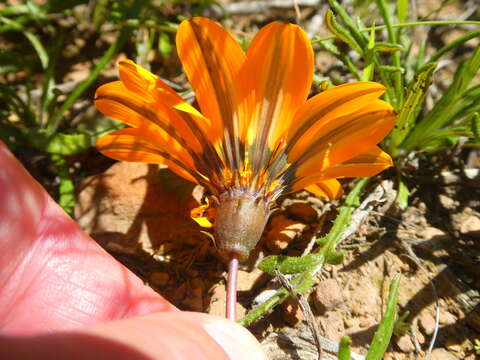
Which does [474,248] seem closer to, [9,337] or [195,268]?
[195,268]

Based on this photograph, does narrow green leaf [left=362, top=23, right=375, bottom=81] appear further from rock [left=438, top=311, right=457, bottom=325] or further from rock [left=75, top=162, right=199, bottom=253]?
rock [left=438, top=311, right=457, bottom=325]

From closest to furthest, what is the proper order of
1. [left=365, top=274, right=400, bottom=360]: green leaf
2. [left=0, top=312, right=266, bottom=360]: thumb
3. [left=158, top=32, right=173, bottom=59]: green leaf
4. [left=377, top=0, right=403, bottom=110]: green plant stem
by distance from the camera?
1. [left=0, top=312, right=266, bottom=360]: thumb
2. [left=365, top=274, right=400, bottom=360]: green leaf
3. [left=377, top=0, right=403, bottom=110]: green plant stem
4. [left=158, top=32, right=173, bottom=59]: green leaf

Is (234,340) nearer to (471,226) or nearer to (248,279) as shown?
(248,279)

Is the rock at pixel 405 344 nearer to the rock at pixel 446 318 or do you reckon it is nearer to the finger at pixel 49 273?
the rock at pixel 446 318

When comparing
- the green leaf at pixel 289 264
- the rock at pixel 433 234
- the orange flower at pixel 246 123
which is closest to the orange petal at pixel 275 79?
the orange flower at pixel 246 123

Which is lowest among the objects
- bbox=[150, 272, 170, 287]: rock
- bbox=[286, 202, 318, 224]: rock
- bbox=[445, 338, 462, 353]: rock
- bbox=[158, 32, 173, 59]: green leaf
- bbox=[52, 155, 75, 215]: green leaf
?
bbox=[150, 272, 170, 287]: rock

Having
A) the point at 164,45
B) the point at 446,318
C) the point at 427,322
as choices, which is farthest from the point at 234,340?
the point at 164,45

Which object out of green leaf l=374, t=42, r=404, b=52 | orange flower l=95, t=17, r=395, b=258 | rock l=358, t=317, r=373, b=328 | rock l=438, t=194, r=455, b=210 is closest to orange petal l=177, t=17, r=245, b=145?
orange flower l=95, t=17, r=395, b=258
